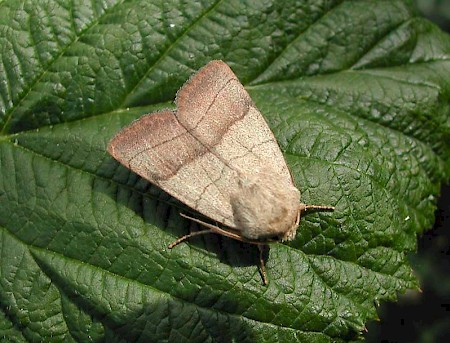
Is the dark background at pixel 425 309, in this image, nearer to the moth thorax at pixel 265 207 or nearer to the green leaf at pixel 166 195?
the green leaf at pixel 166 195

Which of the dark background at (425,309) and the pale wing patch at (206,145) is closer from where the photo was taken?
the pale wing patch at (206,145)

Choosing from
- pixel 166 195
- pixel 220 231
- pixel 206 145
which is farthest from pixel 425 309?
pixel 166 195

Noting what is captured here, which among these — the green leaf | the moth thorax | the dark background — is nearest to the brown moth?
the moth thorax

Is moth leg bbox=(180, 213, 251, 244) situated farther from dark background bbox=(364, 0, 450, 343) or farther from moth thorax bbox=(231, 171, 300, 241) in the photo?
dark background bbox=(364, 0, 450, 343)

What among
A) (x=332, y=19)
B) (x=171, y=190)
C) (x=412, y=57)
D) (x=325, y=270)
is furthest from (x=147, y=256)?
(x=412, y=57)

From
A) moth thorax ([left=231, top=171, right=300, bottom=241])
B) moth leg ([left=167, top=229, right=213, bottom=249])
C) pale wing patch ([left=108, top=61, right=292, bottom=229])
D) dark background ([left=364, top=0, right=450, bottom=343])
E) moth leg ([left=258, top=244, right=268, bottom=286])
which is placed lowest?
dark background ([left=364, top=0, right=450, bottom=343])

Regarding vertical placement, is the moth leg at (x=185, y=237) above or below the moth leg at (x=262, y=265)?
above

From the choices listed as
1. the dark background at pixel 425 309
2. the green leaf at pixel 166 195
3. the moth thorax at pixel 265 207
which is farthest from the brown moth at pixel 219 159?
the dark background at pixel 425 309
